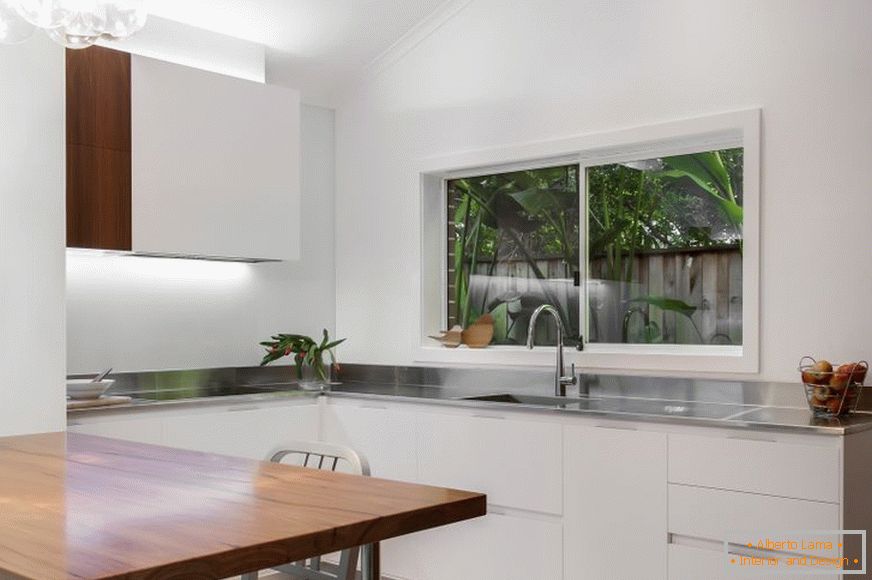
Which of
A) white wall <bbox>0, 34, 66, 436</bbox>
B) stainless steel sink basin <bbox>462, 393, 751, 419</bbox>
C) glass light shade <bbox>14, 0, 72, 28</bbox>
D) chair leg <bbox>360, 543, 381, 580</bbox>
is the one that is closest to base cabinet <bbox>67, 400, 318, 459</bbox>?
white wall <bbox>0, 34, 66, 436</bbox>

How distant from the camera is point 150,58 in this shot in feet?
13.4

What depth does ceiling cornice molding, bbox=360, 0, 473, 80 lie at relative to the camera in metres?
4.70

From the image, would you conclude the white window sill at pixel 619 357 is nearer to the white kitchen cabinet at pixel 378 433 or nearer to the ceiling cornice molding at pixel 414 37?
the white kitchen cabinet at pixel 378 433

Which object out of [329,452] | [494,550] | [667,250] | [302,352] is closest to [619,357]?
[667,250]

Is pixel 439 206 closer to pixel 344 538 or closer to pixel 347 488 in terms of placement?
pixel 347 488

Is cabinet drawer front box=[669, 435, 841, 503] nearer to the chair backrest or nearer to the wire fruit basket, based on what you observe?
the wire fruit basket

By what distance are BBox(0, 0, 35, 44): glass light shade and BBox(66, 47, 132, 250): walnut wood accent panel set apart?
1.70 m


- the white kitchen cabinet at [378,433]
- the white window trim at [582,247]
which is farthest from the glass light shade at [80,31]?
the white window trim at [582,247]

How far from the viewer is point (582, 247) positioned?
14.3 ft

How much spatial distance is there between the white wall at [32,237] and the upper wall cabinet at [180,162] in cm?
58

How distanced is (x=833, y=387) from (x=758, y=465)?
0.39m

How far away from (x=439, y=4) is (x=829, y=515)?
2.99 m

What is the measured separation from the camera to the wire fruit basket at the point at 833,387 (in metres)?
3.16

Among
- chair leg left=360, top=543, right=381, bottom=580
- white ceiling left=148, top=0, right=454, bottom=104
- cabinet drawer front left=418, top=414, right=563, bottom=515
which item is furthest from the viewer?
white ceiling left=148, top=0, right=454, bottom=104
